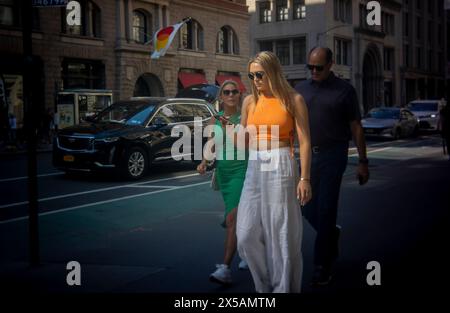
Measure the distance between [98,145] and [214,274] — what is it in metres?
8.09

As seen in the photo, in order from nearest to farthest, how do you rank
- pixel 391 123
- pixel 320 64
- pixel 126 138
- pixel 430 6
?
pixel 320 64 → pixel 126 138 → pixel 391 123 → pixel 430 6

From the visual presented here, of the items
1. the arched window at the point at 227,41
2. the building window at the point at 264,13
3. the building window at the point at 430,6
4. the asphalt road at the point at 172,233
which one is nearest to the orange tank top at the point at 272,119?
the asphalt road at the point at 172,233

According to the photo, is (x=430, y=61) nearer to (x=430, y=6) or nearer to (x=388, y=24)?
(x=430, y=6)

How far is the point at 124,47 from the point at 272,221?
28.8 metres

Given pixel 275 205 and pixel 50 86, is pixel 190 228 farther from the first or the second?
pixel 50 86

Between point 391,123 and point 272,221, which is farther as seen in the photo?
point 391,123

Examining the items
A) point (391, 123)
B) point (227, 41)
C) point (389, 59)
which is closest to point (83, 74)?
point (227, 41)

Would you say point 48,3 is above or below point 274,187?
above

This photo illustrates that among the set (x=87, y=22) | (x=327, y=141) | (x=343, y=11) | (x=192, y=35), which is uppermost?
(x=343, y=11)

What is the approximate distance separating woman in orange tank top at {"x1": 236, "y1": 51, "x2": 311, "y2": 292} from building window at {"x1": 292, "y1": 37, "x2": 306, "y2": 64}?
4862cm

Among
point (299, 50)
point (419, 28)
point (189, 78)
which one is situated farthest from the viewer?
point (419, 28)

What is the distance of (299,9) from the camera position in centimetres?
5088

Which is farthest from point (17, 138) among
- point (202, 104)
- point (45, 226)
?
point (45, 226)

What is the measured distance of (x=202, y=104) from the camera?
15.6m
